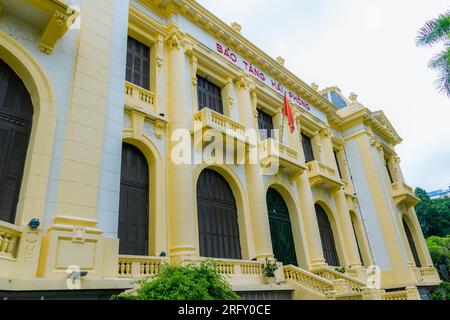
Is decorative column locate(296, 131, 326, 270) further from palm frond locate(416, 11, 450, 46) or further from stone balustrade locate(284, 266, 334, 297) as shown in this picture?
palm frond locate(416, 11, 450, 46)

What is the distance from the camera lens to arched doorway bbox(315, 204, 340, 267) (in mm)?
17078

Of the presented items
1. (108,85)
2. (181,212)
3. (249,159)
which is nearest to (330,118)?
(249,159)

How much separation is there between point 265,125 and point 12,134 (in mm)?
12337

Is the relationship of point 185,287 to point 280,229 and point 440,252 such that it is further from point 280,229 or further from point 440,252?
point 440,252

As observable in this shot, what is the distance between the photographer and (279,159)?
14.5 m

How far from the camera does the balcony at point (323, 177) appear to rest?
17.4m

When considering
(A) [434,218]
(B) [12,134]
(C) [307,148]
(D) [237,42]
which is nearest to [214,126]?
(D) [237,42]

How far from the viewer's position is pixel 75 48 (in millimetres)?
8062

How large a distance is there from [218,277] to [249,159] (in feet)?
26.0

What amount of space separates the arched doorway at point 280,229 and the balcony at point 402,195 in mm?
11936

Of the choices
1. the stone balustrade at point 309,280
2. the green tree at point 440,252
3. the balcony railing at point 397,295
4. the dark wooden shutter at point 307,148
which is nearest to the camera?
the stone balustrade at point 309,280

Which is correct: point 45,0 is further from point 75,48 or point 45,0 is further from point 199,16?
point 199,16

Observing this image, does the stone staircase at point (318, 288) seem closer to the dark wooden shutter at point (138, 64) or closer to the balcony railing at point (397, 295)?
the balcony railing at point (397, 295)

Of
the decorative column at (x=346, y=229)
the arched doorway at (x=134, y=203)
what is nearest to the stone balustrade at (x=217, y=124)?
the arched doorway at (x=134, y=203)
